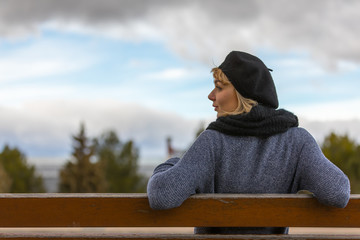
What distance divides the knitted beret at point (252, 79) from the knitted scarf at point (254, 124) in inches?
3.8

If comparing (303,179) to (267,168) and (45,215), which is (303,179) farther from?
(45,215)

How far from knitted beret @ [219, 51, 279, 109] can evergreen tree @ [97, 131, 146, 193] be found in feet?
124

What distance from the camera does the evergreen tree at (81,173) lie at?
31969mm

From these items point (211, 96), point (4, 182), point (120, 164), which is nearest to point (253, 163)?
point (211, 96)

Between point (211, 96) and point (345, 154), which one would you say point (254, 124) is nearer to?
point (211, 96)

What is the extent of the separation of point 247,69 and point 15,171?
3409cm

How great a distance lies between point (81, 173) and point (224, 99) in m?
30.4

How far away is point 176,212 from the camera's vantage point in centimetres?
223

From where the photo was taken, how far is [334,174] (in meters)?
2.30

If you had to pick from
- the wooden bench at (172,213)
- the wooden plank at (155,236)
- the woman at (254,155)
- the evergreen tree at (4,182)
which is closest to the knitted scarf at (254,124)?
the woman at (254,155)

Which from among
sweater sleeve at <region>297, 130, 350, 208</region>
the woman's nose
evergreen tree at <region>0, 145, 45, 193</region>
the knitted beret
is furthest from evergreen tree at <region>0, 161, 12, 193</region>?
sweater sleeve at <region>297, 130, 350, 208</region>

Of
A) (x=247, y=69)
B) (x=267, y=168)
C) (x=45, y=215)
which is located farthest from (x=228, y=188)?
(x=45, y=215)

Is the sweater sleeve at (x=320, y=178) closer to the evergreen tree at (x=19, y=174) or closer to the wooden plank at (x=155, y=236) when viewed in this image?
the wooden plank at (x=155, y=236)

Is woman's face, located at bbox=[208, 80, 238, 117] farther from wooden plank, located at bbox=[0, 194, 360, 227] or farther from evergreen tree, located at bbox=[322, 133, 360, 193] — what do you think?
evergreen tree, located at bbox=[322, 133, 360, 193]
